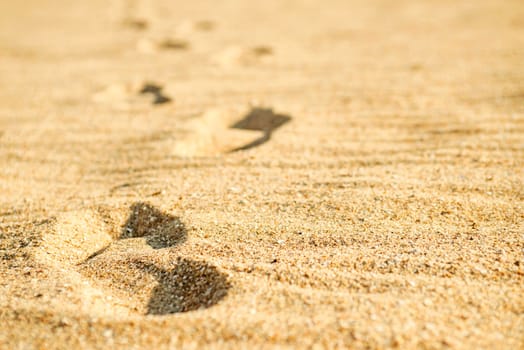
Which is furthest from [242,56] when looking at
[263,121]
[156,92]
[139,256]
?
[139,256]

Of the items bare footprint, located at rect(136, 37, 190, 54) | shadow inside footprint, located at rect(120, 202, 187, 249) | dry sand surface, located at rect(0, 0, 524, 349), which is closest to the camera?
dry sand surface, located at rect(0, 0, 524, 349)

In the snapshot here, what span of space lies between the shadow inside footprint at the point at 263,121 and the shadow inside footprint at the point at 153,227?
84 centimetres

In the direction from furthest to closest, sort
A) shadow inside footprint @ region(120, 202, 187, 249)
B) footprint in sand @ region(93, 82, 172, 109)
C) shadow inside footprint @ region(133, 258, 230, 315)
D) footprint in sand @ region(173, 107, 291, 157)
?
footprint in sand @ region(93, 82, 172, 109), footprint in sand @ region(173, 107, 291, 157), shadow inside footprint @ region(120, 202, 187, 249), shadow inside footprint @ region(133, 258, 230, 315)

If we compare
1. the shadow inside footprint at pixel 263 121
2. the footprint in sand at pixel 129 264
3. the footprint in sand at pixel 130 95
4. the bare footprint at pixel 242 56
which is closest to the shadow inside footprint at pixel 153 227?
the footprint in sand at pixel 129 264

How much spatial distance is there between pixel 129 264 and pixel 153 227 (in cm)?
26

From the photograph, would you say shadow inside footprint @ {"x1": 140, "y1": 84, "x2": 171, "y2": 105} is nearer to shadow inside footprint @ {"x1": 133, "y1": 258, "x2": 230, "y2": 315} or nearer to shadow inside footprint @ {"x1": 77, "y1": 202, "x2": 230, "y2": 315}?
shadow inside footprint @ {"x1": 77, "y1": 202, "x2": 230, "y2": 315}

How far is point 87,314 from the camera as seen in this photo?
4.32 feet

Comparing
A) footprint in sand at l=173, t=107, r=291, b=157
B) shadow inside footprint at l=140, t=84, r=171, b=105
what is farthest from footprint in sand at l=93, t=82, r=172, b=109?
footprint in sand at l=173, t=107, r=291, b=157

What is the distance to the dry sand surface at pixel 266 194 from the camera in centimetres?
128

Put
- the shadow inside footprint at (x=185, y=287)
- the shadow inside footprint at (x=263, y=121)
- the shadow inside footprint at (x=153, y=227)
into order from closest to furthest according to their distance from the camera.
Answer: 1. the shadow inside footprint at (x=185, y=287)
2. the shadow inside footprint at (x=153, y=227)
3. the shadow inside footprint at (x=263, y=121)

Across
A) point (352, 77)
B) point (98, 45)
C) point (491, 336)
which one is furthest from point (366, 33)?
point (491, 336)

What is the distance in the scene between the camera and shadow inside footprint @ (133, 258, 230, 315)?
4.58 ft

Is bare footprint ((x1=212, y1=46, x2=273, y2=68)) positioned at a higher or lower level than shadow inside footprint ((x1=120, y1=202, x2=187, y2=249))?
higher

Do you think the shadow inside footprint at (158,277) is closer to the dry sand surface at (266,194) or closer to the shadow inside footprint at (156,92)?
the dry sand surface at (266,194)
